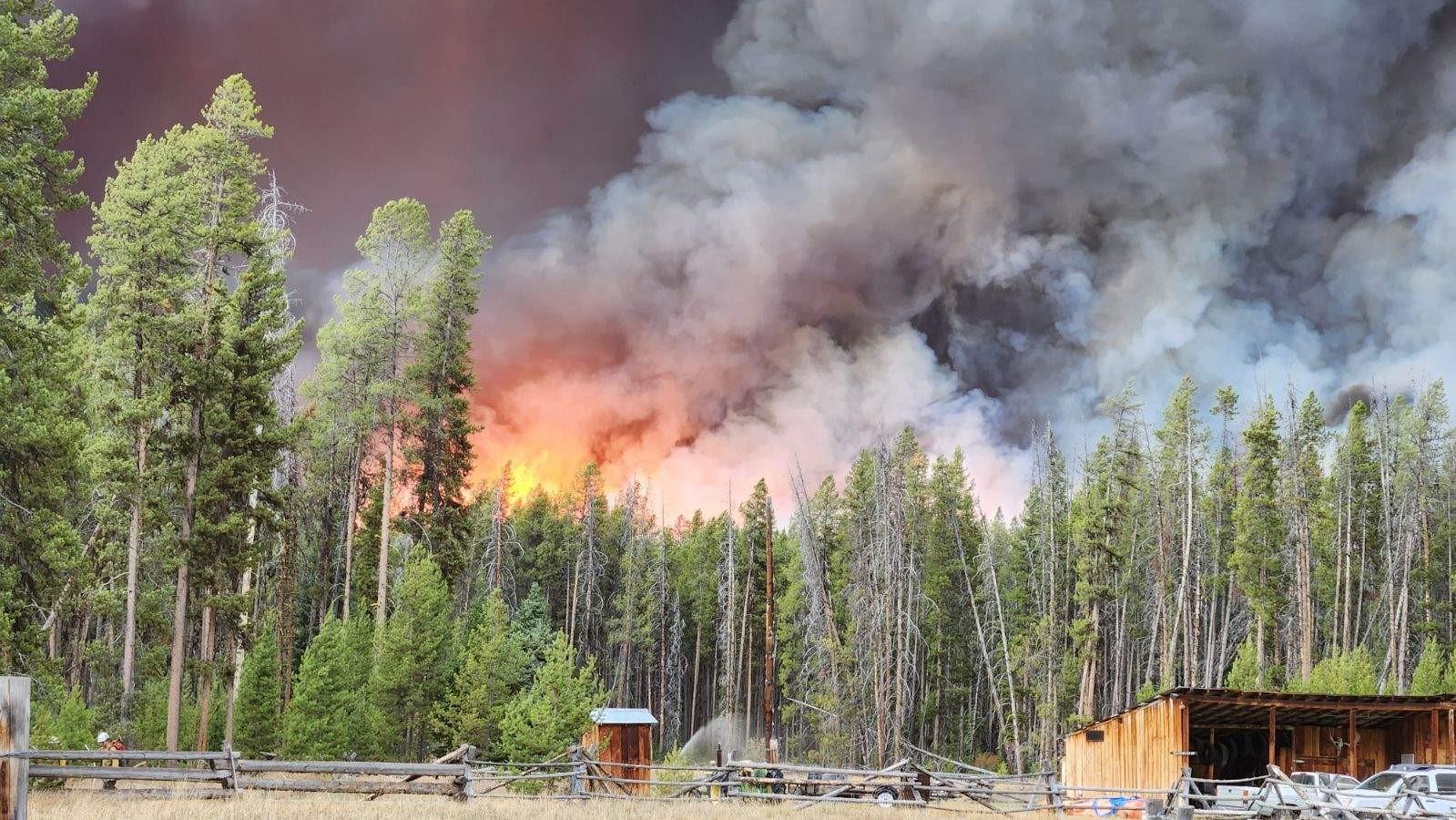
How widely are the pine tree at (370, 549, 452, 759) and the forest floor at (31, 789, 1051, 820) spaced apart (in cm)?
1326

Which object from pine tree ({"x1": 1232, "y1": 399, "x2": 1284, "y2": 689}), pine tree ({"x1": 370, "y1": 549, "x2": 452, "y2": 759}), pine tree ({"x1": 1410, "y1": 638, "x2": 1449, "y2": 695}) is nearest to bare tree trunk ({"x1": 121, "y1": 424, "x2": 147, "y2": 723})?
pine tree ({"x1": 370, "y1": 549, "x2": 452, "y2": 759})

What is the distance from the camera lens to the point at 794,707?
2440 inches

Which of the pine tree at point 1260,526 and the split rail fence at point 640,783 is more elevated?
the pine tree at point 1260,526

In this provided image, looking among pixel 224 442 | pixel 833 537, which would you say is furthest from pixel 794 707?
pixel 224 442

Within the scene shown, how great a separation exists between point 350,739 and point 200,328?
44.8 ft

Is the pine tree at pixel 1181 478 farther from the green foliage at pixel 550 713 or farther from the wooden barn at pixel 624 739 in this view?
the green foliage at pixel 550 713

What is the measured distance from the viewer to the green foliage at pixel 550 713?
33.2 meters

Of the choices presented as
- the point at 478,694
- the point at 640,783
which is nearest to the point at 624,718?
the point at 478,694

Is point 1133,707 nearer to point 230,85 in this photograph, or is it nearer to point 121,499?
point 121,499

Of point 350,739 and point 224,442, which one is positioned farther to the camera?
point 350,739

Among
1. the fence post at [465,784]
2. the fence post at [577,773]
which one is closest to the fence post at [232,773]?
the fence post at [465,784]

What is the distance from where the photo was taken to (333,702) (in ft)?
111

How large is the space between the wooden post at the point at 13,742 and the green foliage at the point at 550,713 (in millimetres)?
26057

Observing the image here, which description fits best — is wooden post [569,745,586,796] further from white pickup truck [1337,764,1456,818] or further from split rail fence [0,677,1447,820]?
white pickup truck [1337,764,1456,818]
